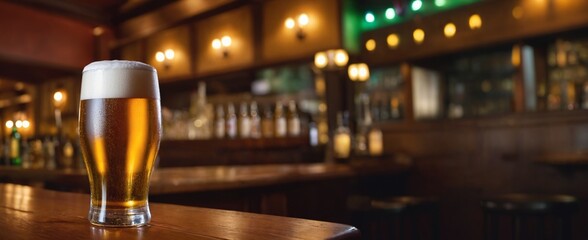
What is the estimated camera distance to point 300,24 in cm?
471

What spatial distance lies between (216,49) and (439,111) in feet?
9.11

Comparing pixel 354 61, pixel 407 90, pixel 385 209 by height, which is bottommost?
pixel 385 209

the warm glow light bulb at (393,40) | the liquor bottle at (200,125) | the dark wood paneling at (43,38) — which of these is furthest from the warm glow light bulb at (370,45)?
the dark wood paneling at (43,38)

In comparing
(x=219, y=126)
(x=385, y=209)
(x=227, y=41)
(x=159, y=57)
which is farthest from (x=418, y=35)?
(x=159, y=57)

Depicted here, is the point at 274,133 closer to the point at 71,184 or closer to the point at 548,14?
the point at 548,14

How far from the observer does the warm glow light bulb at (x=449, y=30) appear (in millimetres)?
4891

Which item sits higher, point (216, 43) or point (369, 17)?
point (369, 17)

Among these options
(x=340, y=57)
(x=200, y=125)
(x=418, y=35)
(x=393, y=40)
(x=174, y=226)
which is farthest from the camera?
(x=200, y=125)

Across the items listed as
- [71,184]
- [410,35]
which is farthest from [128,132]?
[410,35]

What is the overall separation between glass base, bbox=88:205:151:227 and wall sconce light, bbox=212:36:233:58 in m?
4.94

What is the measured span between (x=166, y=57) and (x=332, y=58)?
2500mm

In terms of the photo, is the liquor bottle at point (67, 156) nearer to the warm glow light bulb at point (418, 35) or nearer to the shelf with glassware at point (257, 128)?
the shelf with glassware at point (257, 128)

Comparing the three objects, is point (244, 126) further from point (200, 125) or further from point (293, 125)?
point (200, 125)

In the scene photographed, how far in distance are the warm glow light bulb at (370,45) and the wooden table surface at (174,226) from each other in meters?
5.11
